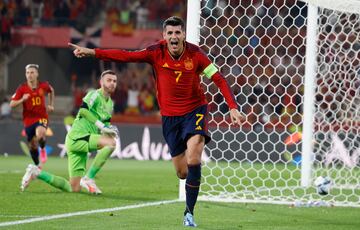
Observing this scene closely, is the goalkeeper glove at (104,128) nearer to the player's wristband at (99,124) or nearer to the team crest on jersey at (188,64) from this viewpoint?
the player's wristband at (99,124)

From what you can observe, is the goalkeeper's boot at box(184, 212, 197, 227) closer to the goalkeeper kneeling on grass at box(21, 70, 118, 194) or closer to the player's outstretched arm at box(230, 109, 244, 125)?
the player's outstretched arm at box(230, 109, 244, 125)

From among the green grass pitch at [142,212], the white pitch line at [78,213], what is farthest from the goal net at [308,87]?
the white pitch line at [78,213]

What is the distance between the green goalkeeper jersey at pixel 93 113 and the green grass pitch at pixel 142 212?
2.68 feet

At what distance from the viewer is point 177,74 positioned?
8078 millimetres

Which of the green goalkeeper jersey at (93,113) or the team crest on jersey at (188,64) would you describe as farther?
the green goalkeeper jersey at (93,113)

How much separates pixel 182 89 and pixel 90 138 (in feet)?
11.7

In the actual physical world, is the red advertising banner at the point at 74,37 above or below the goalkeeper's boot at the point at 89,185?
above

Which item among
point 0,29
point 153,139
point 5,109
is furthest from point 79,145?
point 0,29

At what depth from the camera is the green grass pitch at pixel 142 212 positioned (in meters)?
7.71

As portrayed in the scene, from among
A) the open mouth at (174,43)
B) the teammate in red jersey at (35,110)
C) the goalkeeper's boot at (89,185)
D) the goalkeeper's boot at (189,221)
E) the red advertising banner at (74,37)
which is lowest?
the goalkeeper's boot at (89,185)

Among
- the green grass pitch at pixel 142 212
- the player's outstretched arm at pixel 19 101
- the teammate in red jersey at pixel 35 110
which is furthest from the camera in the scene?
the teammate in red jersey at pixel 35 110

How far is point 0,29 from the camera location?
27.7 meters

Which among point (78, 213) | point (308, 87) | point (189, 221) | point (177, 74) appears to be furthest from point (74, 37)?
point (189, 221)

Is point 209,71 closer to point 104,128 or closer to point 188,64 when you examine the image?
point 188,64
